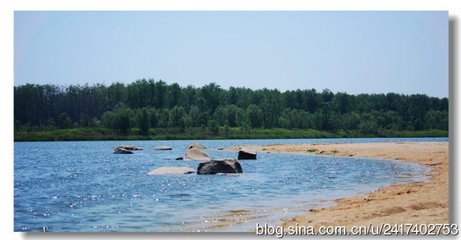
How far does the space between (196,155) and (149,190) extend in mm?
3081

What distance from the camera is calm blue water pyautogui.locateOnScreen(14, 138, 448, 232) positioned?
33.6 feet

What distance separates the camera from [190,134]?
12578mm

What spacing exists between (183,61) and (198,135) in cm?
192

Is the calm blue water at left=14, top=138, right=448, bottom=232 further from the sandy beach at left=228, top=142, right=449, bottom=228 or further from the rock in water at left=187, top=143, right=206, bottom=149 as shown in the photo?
the sandy beach at left=228, top=142, right=449, bottom=228

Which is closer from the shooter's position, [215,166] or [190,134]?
[190,134]

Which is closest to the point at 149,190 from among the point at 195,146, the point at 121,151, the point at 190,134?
the point at 190,134

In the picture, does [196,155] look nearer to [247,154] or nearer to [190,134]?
[190,134]

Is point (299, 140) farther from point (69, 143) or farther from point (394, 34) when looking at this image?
point (69, 143)

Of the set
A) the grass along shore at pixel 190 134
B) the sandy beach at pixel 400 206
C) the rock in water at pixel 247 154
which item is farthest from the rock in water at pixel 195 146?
the rock in water at pixel 247 154

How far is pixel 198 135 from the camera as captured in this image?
499 inches

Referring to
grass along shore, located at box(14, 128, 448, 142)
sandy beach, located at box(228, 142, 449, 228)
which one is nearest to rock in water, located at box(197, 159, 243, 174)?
grass along shore, located at box(14, 128, 448, 142)
